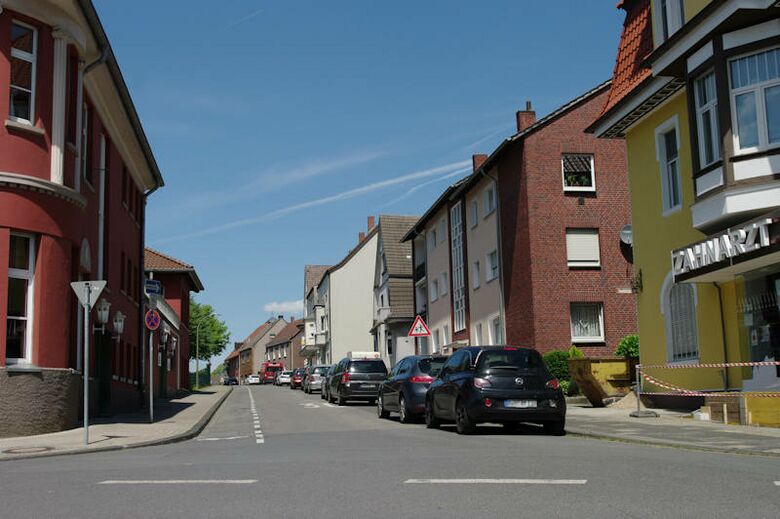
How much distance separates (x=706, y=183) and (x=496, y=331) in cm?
1894

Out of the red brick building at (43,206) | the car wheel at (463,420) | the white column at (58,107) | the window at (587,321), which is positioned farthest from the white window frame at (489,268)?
the white column at (58,107)

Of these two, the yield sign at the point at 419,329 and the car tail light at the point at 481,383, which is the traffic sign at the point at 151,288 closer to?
the yield sign at the point at 419,329

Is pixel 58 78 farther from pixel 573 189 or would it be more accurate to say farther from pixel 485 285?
pixel 485 285

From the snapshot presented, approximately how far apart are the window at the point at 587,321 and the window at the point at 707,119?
14445mm

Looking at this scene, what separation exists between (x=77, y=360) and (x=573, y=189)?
1939cm

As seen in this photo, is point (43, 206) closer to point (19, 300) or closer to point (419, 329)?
point (19, 300)

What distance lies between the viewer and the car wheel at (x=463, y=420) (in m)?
14.9

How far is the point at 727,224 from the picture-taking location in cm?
1673

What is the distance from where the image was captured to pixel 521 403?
14.7 m

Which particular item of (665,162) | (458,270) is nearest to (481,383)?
(665,162)

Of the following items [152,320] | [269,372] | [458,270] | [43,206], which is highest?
[458,270]

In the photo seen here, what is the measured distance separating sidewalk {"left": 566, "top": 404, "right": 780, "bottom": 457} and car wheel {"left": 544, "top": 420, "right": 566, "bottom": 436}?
249 mm

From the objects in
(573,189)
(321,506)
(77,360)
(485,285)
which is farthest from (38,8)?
(485,285)

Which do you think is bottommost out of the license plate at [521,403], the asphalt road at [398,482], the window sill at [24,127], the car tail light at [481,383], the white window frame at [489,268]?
the asphalt road at [398,482]
